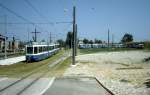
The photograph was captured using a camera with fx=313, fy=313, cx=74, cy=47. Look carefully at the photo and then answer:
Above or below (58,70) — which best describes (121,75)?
above

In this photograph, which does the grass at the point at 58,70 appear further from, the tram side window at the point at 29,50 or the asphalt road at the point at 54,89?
the asphalt road at the point at 54,89

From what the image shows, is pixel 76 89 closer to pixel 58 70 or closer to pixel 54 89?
pixel 54 89

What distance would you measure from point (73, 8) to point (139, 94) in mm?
27647

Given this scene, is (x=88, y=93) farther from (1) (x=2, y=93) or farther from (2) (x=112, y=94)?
(1) (x=2, y=93)

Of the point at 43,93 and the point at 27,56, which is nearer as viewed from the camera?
the point at 43,93

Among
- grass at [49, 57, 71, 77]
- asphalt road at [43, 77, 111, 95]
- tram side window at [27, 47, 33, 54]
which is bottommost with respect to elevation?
grass at [49, 57, 71, 77]

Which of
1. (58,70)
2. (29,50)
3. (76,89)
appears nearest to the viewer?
(76,89)

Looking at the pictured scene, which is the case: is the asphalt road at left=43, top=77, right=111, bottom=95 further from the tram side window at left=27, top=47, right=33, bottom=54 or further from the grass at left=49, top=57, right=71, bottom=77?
the tram side window at left=27, top=47, right=33, bottom=54

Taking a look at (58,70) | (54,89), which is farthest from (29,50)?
(54,89)

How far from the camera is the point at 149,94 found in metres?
14.8

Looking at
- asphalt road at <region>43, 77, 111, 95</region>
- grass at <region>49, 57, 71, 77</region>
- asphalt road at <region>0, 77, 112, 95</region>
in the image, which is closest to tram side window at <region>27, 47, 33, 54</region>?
grass at <region>49, 57, 71, 77</region>

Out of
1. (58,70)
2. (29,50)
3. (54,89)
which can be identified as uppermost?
(29,50)

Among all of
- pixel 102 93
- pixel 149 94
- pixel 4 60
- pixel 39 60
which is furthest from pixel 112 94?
pixel 39 60

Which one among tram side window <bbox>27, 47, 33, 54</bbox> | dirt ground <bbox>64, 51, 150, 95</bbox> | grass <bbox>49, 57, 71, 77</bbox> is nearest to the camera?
dirt ground <bbox>64, 51, 150, 95</bbox>
